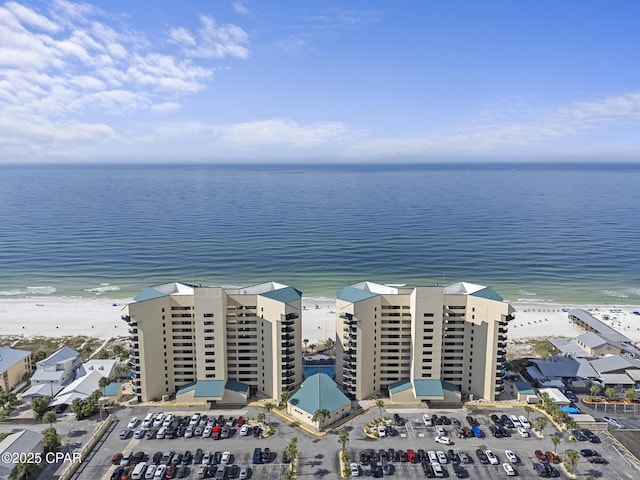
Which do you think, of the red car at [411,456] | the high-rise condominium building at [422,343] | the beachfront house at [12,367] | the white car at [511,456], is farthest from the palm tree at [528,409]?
the beachfront house at [12,367]

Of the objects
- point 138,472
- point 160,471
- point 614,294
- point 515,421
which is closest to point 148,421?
point 138,472

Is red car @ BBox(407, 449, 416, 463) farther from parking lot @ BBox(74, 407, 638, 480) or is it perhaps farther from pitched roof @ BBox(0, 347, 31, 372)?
pitched roof @ BBox(0, 347, 31, 372)

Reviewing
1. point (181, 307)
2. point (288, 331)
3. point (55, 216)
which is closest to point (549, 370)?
point (288, 331)

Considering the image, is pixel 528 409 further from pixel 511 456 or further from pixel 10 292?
pixel 10 292

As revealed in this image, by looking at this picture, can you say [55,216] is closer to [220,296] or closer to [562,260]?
[220,296]

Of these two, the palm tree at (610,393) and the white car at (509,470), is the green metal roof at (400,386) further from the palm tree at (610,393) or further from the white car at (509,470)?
the palm tree at (610,393)

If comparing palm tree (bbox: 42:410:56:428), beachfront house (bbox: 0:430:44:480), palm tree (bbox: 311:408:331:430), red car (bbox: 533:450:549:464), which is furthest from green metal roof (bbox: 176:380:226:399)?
red car (bbox: 533:450:549:464)
